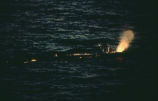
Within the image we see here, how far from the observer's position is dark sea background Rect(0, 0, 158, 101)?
20281 mm

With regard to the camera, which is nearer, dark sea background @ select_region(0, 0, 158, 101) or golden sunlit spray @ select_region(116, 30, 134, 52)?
dark sea background @ select_region(0, 0, 158, 101)

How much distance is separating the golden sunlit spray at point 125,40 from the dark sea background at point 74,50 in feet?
1.45

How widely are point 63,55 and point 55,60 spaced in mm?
963

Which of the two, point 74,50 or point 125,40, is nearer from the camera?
point 74,50

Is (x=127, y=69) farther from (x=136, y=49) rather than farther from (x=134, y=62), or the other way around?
(x=136, y=49)

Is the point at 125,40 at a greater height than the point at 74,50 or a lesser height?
greater

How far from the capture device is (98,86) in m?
20.7

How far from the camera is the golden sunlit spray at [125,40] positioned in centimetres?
2576

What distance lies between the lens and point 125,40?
27109mm

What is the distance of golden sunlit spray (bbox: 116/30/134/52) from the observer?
25758 mm

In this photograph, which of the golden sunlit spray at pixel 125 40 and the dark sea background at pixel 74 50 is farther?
the golden sunlit spray at pixel 125 40

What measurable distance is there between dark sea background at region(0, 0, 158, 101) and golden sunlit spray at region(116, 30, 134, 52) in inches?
17.4

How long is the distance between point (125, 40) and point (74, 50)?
484cm

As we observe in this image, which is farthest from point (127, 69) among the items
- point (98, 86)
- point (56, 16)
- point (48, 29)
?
point (56, 16)
